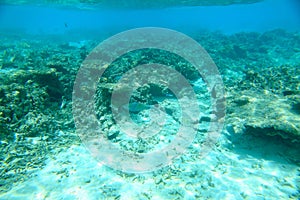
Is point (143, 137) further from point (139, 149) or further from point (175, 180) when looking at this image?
point (175, 180)

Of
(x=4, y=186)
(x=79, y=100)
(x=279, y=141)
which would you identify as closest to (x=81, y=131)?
(x=79, y=100)

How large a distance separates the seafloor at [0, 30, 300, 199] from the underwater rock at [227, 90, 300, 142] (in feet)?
0.07

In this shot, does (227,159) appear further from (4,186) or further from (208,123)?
(4,186)

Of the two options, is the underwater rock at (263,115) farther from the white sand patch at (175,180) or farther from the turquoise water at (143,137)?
A: the white sand patch at (175,180)

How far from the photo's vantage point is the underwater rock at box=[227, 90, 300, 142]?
182 inches

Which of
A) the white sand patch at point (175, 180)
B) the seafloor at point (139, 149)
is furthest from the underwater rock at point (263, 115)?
the white sand patch at point (175, 180)

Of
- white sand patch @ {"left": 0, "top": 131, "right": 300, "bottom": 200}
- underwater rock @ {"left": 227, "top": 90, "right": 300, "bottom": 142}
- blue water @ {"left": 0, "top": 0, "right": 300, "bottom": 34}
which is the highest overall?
blue water @ {"left": 0, "top": 0, "right": 300, "bottom": 34}

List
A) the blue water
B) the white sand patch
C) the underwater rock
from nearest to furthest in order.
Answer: the white sand patch < the underwater rock < the blue water

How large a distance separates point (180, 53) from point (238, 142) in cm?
782

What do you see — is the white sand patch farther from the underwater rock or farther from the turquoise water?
the underwater rock

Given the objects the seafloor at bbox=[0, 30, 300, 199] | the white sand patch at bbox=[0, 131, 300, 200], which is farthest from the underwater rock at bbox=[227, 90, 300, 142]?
the white sand patch at bbox=[0, 131, 300, 200]

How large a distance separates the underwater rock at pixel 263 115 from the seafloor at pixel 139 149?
0.8 inches

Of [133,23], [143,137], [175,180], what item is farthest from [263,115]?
[133,23]

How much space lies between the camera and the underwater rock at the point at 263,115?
182 inches
